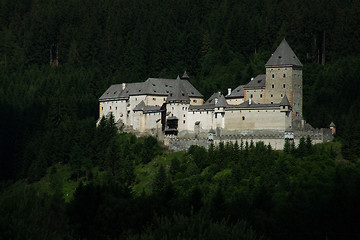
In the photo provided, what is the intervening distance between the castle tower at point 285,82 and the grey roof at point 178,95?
1047 cm

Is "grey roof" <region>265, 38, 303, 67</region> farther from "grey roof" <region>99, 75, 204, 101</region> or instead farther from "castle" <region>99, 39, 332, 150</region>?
"grey roof" <region>99, 75, 204, 101</region>

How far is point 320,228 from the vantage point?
59.5 meters

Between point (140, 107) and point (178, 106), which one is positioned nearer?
point (178, 106)

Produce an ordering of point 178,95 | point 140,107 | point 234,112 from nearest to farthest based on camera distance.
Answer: point 234,112, point 178,95, point 140,107

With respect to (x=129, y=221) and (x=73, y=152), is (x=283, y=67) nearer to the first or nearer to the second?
(x=73, y=152)

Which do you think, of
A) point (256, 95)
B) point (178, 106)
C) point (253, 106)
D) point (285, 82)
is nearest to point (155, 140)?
point (178, 106)

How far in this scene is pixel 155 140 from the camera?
295ft

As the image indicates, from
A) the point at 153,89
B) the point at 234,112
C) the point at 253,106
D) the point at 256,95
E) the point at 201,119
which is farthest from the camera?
the point at 153,89

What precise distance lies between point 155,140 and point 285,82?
Answer: 17212 mm

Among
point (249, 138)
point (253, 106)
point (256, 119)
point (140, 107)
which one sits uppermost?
point (140, 107)

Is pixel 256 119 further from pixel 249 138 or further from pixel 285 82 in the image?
pixel 285 82

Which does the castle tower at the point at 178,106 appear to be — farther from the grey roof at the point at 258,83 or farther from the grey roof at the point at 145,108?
the grey roof at the point at 258,83

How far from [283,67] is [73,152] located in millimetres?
30218

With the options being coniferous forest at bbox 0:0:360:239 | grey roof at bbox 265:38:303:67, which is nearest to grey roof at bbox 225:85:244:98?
grey roof at bbox 265:38:303:67
